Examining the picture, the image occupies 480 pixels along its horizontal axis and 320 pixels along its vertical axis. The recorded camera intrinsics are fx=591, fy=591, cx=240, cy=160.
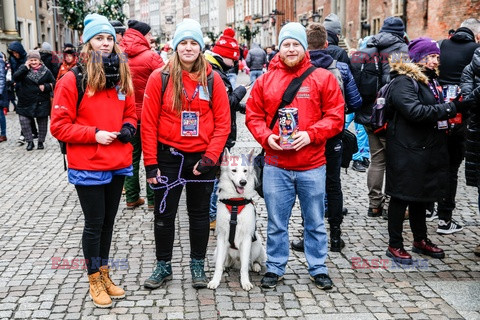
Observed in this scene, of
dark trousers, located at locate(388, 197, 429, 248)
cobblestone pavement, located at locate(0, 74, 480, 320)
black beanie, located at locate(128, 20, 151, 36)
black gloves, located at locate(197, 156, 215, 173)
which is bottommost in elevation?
cobblestone pavement, located at locate(0, 74, 480, 320)

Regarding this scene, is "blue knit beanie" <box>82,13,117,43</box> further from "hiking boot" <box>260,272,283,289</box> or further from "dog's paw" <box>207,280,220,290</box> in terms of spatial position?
"hiking boot" <box>260,272,283,289</box>

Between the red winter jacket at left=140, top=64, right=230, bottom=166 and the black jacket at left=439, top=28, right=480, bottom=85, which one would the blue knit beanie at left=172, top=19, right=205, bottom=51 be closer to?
the red winter jacket at left=140, top=64, right=230, bottom=166

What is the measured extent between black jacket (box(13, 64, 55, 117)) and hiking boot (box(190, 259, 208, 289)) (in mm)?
7966

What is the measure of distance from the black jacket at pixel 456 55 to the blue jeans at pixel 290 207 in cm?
288

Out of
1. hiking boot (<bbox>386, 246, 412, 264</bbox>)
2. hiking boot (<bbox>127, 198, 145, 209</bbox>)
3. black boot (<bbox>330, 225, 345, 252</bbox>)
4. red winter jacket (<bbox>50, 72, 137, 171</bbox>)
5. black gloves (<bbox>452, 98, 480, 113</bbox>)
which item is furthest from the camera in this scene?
hiking boot (<bbox>127, 198, 145, 209</bbox>)

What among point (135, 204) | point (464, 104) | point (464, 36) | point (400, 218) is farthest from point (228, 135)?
point (464, 36)

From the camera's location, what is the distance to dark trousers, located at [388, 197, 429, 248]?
17.5 feet

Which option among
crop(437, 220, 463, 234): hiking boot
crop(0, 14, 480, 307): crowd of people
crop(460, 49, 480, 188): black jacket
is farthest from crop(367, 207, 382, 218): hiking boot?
crop(460, 49, 480, 188): black jacket

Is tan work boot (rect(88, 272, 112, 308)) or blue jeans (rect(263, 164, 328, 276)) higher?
blue jeans (rect(263, 164, 328, 276))

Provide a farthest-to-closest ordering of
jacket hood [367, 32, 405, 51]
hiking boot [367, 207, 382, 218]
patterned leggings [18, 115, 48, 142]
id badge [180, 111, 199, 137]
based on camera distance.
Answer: patterned leggings [18, 115, 48, 142]
jacket hood [367, 32, 405, 51]
hiking boot [367, 207, 382, 218]
id badge [180, 111, 199, 137]

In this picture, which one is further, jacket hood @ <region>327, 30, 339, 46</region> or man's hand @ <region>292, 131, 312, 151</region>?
jacket hood @ <region>327, 30, 339, 46</region>

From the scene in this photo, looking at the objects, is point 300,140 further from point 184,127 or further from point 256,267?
point 256,267

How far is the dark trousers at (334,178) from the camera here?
5.43 meters

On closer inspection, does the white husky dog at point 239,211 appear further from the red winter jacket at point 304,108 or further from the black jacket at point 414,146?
the black jacket at point 414,146
